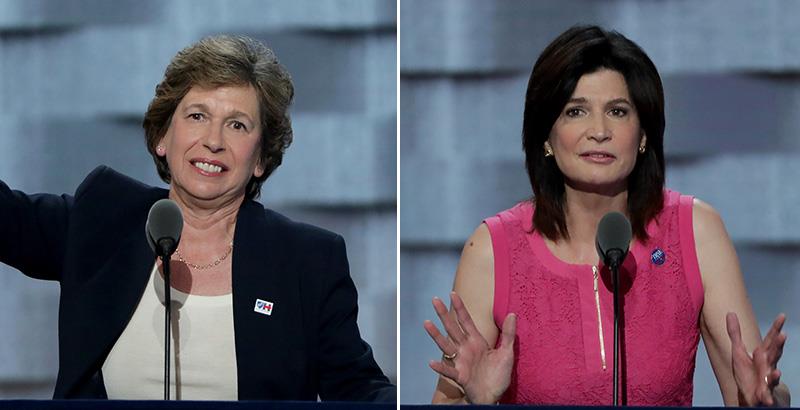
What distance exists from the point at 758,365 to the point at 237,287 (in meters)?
1.04

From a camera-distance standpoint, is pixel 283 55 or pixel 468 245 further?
pixel 283 55

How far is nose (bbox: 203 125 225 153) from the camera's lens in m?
2.73

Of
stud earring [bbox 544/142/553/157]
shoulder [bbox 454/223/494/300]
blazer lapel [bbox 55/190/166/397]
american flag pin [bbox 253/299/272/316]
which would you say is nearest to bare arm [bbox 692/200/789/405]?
stud earring [bbox 544/142/553/157]

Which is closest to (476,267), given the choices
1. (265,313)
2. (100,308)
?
(265,313)

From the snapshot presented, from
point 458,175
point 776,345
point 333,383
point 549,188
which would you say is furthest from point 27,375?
point 776,345

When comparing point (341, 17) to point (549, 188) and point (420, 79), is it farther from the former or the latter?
point (549, 188)

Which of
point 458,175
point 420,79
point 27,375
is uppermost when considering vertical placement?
point 420,79

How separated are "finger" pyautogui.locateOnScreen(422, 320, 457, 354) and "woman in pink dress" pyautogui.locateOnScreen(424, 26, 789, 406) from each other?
42 millimetres

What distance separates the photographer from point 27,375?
3105 mm

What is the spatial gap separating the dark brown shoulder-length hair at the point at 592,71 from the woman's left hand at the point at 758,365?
37 cm

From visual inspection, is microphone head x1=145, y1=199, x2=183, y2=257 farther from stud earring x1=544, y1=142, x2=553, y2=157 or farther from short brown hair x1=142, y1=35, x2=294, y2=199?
stud earring x1=544, y1=142, x2=553, y2=157

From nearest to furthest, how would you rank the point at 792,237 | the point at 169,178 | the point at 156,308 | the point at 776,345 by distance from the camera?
1. the point at 776,345
2. the point at 156,308
3. the point at 169,178
4. the point at 792,237

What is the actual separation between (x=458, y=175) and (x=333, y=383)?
73cm

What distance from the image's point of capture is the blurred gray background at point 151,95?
3.09 m
